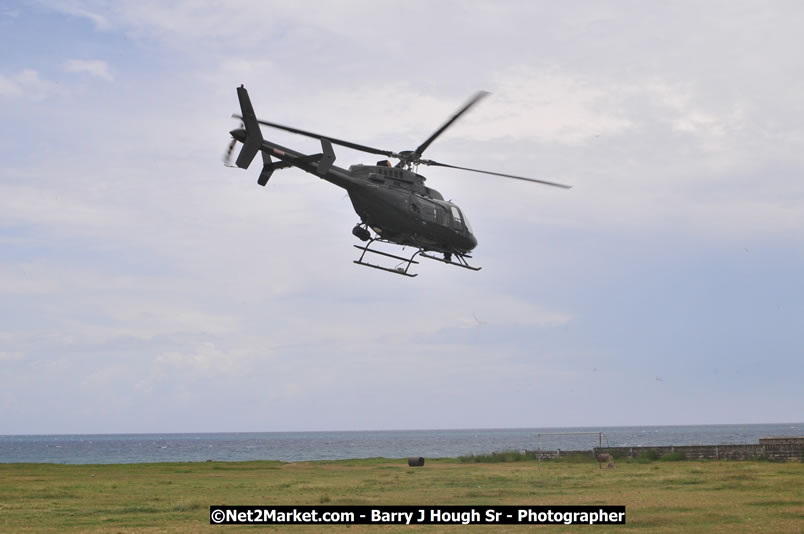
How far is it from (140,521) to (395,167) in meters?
16.4

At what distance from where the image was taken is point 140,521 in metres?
24.3

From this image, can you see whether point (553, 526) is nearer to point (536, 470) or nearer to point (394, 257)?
point (394, 257)

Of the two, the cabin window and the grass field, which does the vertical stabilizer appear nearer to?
the cabin window

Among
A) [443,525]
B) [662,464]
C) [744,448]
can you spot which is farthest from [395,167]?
[744,448]

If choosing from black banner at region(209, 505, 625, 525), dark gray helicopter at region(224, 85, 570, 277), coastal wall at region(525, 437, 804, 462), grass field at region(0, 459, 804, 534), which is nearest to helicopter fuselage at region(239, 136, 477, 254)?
dark gray helicopter at region(224, 85, 570, 277)

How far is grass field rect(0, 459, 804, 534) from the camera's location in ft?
73.8

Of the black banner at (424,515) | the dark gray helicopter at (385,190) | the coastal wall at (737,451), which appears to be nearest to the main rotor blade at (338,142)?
the dark gray helicopter at (385,190)

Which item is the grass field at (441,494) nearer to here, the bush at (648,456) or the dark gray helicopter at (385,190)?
the bush at (648,456)

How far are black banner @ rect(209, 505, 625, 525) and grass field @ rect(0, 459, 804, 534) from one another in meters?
0.76

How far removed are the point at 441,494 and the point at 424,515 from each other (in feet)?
21.9

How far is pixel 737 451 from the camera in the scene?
149 ft

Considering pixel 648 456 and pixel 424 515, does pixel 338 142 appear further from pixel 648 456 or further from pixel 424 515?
pixel 648 456

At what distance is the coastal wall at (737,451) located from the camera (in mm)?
42281

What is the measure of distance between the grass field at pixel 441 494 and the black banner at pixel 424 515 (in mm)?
764
